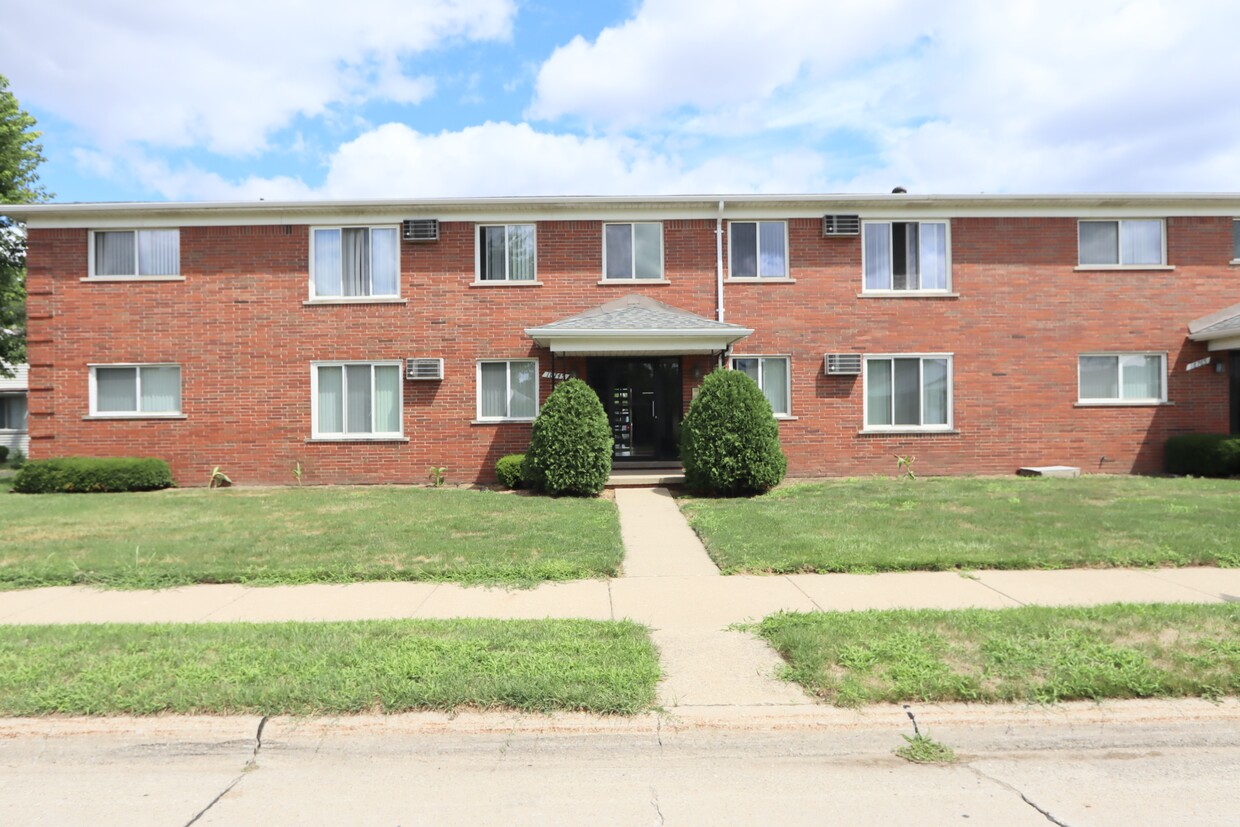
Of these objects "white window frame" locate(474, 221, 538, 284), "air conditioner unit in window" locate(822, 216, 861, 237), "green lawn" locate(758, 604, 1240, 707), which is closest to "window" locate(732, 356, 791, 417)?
"air conditioner unit in window" locate(822, 216, 861, 237)

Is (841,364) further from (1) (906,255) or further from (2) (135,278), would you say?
(2) (135,278)

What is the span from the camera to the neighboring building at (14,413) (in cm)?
2930

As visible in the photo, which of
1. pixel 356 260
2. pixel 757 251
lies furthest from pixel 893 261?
pixel 356 260

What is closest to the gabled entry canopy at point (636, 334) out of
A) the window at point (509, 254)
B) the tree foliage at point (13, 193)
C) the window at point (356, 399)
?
the window at point (509, 254)

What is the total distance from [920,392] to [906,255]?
9.83ft

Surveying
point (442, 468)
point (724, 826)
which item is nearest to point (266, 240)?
point (442, 468)

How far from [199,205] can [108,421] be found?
503 cm

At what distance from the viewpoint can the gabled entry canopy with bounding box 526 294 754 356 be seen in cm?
1335

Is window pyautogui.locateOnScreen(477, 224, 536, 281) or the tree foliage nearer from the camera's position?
window pyautogui.locateOnScreen(477, 224, 536, 281)

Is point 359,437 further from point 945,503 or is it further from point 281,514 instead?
point 945,503

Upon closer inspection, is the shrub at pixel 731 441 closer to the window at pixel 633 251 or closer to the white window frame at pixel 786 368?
the white window frame at pixel 786 368

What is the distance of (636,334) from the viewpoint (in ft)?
43.9

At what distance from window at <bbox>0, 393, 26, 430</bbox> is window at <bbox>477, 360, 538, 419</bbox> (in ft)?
88.3

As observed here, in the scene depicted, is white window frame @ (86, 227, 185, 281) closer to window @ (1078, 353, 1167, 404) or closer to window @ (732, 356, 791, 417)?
window @ (732, 356, 791, 417)
